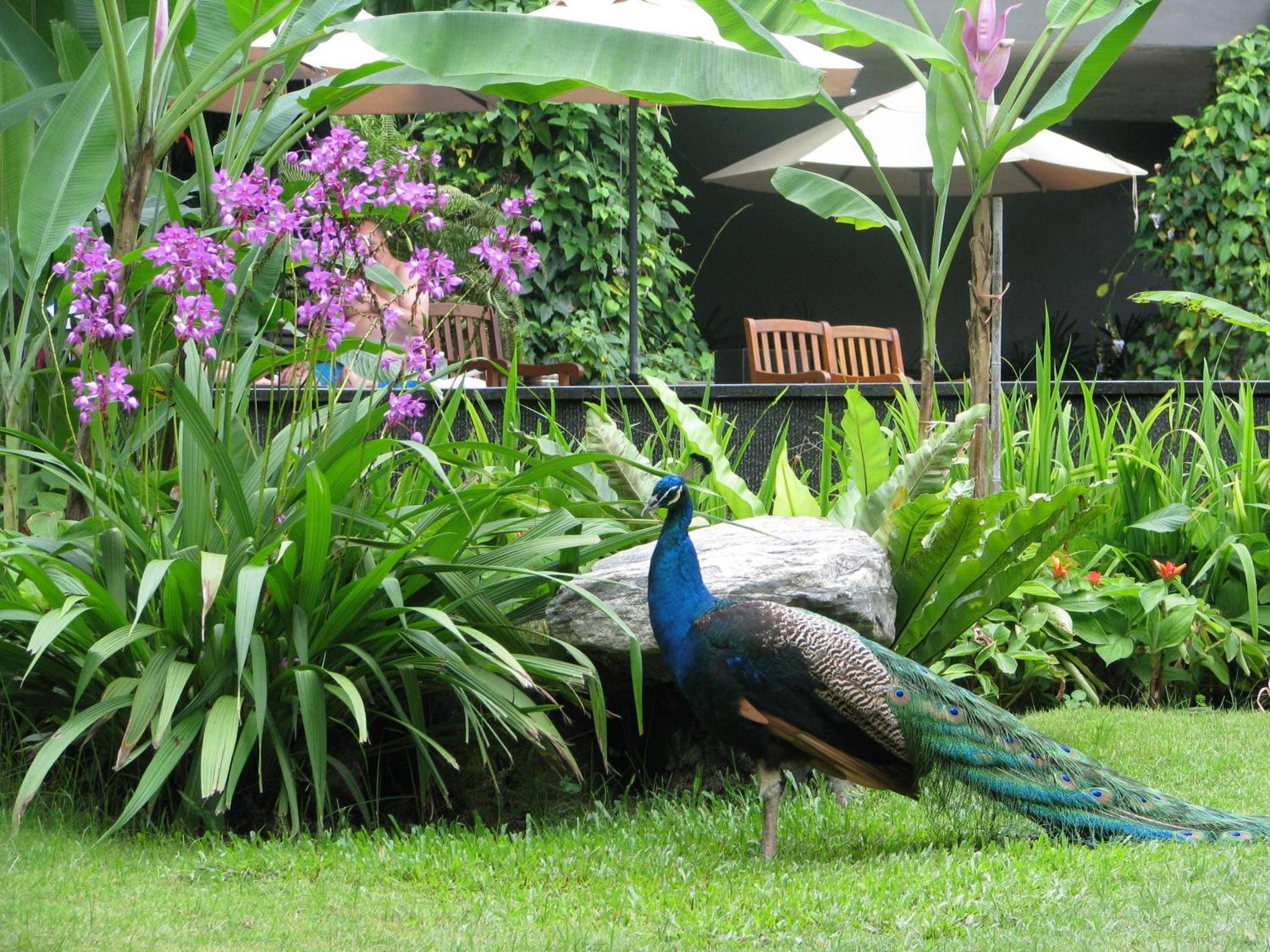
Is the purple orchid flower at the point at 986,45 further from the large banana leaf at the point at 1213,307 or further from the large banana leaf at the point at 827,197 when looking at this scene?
the large banana leaf at the point at 1213,307

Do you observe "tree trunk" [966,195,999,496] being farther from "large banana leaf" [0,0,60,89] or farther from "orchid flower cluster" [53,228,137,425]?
"large banana leaf" [0,0,60,89]

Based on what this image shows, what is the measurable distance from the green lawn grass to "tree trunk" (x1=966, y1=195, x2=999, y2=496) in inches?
67.4

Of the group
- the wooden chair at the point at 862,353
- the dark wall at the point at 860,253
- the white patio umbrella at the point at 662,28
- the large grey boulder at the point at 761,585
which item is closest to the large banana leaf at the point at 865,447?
the large grey boulder at the point at 761,585

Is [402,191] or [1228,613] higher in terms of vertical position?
[402,191]

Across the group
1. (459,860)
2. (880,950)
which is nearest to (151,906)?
(459,860)

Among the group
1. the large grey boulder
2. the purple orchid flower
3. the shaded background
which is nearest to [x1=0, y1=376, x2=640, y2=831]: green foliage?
the large grey boulder

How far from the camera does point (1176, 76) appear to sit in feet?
43.5

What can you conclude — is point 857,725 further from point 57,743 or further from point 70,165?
point 70,165

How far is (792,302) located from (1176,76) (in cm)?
417

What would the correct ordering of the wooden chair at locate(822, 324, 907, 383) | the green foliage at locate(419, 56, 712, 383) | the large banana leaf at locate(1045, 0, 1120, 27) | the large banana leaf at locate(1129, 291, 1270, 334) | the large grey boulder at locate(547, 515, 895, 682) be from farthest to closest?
the green foliage at locate(419, 56, 712, 383)
the wooden chair at locate(822, 324, 907, 383)
the large banana leaf at locate(1129, 291, 1270, 334)
the large banana leaf at locate(1045, 0, 1120, 27)
the large grey boulder at locate(547, 515, 895, 682)

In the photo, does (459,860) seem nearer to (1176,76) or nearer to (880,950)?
(880,950)

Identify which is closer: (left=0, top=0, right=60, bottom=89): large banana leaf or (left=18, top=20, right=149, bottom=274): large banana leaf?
(left=18, top=20, right=149, bottom=274): large banana leaf

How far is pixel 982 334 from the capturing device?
564 cm

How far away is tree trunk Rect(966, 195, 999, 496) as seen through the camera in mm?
5629
